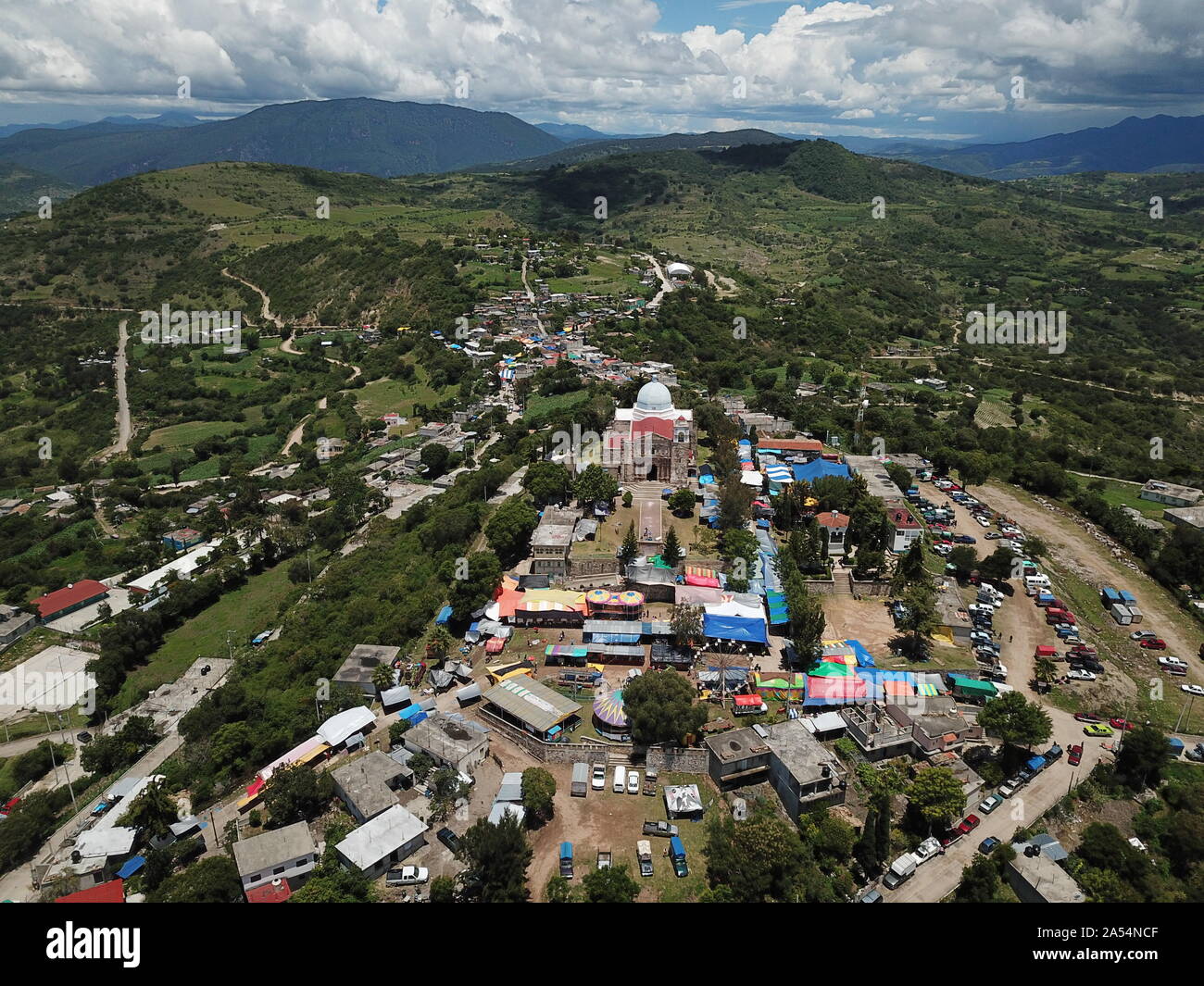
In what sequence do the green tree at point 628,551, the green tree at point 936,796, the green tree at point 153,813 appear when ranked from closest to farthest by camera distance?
1. the green tree at point 936,796
2. the green tree at point 153,813
3. the green tree at point 628,551

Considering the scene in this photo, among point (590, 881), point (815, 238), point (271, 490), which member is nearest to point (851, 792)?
point (590, 881)

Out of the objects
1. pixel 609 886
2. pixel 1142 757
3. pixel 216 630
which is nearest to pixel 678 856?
pixel 609 886

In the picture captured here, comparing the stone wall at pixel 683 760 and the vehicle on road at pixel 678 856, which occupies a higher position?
the stone wall at pixel 683 760

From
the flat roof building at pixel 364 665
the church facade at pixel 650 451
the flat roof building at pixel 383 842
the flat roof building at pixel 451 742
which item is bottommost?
the flat roof building at pixel 383 842

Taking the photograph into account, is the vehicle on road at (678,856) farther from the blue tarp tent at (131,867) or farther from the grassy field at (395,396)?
the grassy field at (395,396)

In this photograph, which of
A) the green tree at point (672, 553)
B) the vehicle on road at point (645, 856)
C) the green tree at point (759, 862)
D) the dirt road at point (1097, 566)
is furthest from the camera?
the green tree at point (672, 553)

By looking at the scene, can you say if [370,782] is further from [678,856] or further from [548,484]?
[548,484]

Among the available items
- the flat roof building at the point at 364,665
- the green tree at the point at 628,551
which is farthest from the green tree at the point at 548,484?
the flat roof building at the point at 364,665
